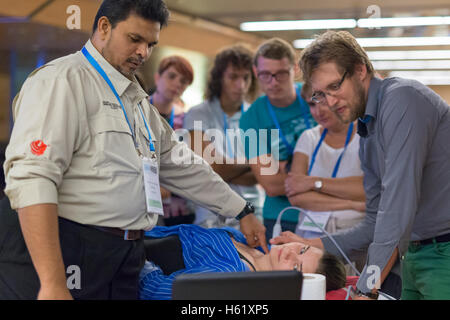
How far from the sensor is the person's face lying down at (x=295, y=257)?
2137 millimetres

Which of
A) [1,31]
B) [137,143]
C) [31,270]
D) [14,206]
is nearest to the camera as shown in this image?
[14,206]

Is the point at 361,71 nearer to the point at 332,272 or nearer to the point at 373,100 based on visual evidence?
the point at 373,100

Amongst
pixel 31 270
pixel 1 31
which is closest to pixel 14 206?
pixel 31 270

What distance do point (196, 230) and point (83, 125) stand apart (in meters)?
0.89

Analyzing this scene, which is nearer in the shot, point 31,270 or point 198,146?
point 31,270

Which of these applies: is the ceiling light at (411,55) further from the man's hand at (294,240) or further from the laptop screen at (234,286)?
the laptop screen at (234,286)

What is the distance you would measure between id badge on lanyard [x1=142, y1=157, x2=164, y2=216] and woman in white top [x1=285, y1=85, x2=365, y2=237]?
120 centimetres

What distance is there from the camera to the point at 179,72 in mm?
3508

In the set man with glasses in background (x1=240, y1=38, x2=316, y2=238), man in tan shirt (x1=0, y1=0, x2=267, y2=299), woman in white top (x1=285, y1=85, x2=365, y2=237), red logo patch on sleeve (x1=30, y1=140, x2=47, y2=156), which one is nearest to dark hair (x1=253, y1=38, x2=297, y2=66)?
man with glasses in background (x1=240, y1=38, x2=316, y2=238)

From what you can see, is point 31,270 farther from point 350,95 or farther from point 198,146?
point 198,146

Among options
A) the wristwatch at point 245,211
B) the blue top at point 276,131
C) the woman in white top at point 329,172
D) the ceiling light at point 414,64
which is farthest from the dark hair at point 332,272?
the ceiling light at point 414,64

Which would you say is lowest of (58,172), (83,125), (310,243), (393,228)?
(310,243)

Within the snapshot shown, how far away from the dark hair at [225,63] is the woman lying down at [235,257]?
1299mm

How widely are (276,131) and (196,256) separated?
3.51 feet
